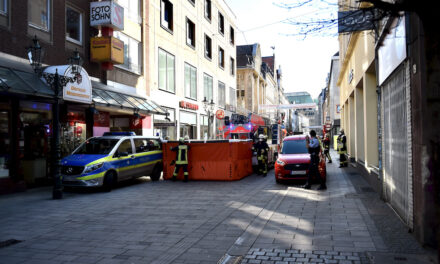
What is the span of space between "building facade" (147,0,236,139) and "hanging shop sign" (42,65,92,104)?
702cm

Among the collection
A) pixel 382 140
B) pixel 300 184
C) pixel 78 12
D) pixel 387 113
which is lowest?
pixel 300 184

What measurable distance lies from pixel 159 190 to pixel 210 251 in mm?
6838

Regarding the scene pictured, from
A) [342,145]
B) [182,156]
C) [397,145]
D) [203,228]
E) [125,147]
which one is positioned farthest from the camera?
[342,145]

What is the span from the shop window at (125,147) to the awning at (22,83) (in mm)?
2888

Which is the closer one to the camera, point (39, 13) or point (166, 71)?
point (39, 13)

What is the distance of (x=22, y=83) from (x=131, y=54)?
360 inches

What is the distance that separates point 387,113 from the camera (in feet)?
27.4

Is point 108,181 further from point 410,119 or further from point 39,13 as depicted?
point 410,119

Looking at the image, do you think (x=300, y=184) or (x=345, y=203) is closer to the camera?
(x=345, y=203)

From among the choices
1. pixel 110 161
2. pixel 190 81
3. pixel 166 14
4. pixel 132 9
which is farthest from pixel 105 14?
pixel 190 81

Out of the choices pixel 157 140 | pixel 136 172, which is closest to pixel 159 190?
pixel 136 172

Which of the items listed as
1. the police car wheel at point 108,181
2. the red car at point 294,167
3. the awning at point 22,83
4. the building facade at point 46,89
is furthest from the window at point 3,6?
the red car at point 294,167

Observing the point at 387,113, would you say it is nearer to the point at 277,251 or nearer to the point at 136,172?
the point at 277,251

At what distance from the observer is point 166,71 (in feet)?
77.0
